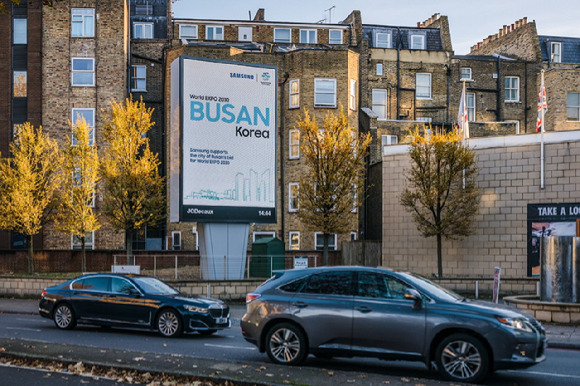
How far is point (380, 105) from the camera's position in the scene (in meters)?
50.5

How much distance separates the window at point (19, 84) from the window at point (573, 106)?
33.7 metres

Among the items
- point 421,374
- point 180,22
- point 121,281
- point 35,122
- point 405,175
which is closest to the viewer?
point 421,374

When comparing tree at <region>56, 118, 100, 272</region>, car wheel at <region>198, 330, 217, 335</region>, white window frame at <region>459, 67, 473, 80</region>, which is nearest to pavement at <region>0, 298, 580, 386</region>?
car wheel at <region>198, 330, 217, 335</region>

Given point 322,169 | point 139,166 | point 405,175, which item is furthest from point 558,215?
point 139,166

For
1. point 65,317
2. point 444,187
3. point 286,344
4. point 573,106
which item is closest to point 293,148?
point 444,187

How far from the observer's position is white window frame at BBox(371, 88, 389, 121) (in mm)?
50344

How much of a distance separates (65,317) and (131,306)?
2.13 m

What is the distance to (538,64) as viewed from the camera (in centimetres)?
5203

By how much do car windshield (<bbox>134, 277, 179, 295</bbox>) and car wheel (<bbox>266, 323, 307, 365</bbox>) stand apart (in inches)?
225

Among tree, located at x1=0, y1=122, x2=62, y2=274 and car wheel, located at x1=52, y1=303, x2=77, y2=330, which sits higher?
tree, located at x1=0, y1=122, x2=62, y2=274

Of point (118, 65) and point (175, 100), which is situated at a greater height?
point (118, 65)

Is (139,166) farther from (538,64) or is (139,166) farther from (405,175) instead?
(538,64)

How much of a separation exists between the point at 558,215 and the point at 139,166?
18.0m

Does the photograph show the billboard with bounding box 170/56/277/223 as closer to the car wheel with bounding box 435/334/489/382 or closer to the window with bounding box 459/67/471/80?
the car wheel with bounding box 435/334/489/382
